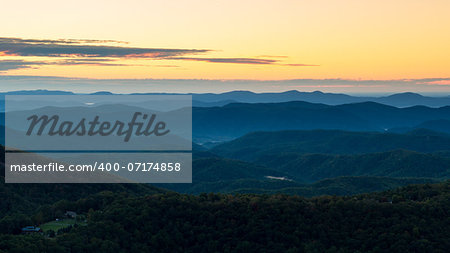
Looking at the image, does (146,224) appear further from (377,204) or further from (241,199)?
(377,204)

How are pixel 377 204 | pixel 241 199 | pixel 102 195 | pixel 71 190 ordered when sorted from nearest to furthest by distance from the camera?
1. pixel 377 204
2. pixel 241 199
3. pixel 102 195
4. pixel 71 190

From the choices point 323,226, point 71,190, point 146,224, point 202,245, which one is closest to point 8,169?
point 71,190

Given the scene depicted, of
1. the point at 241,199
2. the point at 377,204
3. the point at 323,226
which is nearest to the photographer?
the point at 323,226

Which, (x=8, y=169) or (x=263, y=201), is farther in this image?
(x=8, y=169)

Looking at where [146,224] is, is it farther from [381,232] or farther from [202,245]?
[381,232]

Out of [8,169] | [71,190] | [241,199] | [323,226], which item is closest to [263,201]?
[241,199]

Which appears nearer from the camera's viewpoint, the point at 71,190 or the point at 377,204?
the point at 377,204
